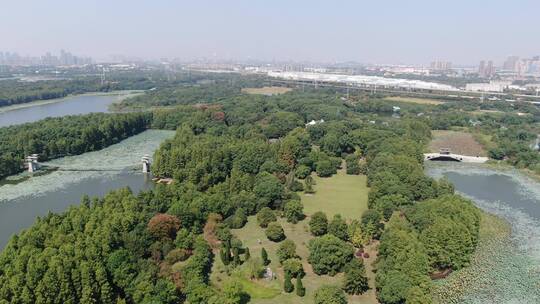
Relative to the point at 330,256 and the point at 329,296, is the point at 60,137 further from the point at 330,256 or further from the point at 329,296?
the point at 329,296

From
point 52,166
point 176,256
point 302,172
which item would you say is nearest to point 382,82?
point 302,172

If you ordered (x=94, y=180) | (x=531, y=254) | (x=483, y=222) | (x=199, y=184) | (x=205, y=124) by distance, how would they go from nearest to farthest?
(x=531, y=254) → (x=483, y=222) → (x=199, y=184) → (x=94, y=180) → (x=205, y=124)

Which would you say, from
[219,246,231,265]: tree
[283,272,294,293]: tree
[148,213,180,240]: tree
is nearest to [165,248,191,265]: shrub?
[148,213,180,240]: tree

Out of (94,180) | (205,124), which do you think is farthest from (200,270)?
(205,124)

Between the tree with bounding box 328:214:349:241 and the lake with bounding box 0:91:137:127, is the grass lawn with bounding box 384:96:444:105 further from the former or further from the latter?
the tree with bounding box 328:214:349:241

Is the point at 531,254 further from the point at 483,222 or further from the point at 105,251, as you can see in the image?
the point at 105,251
